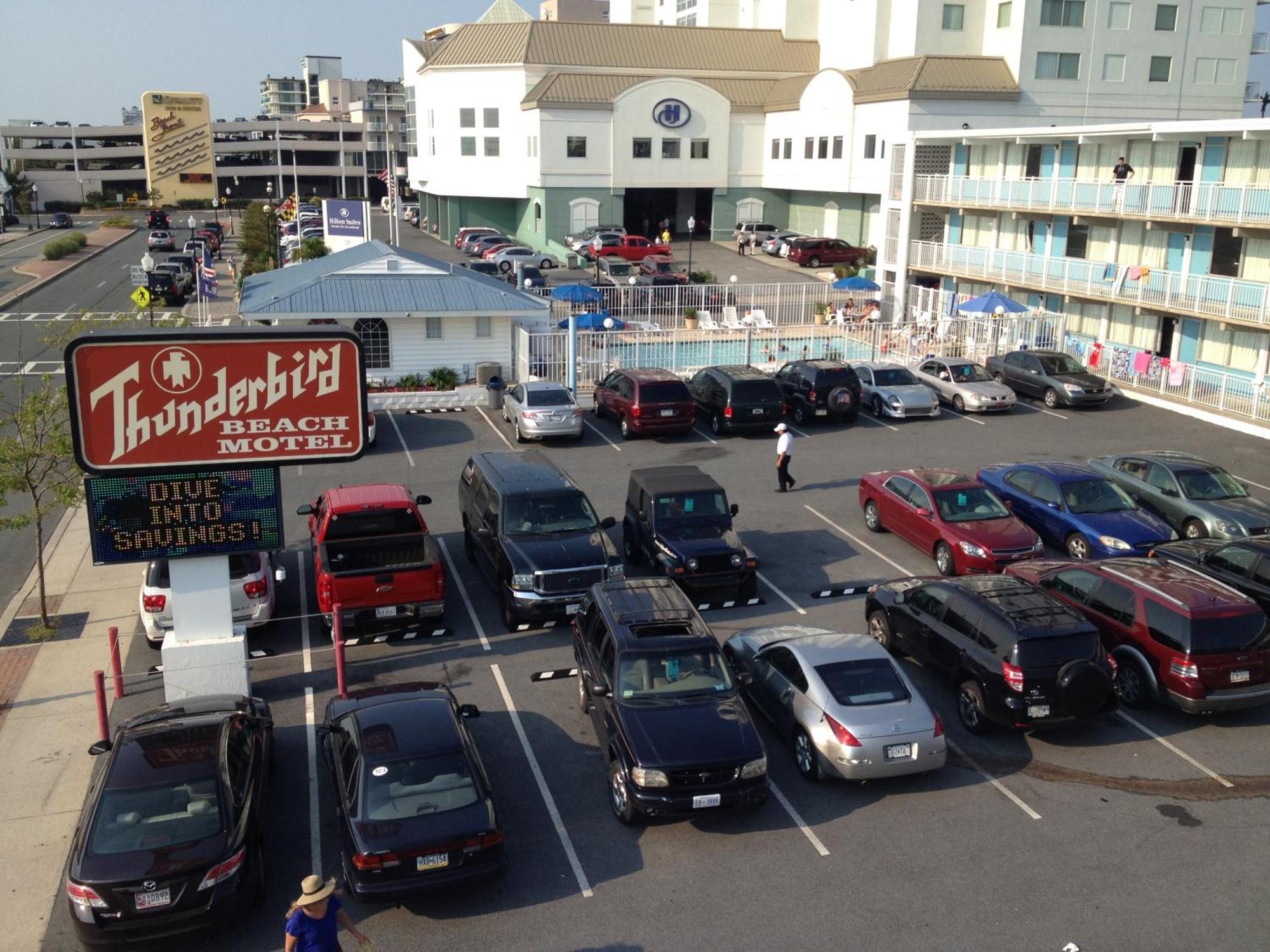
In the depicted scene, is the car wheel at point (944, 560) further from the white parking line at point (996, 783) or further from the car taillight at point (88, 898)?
the car taillight at point (88, 898)

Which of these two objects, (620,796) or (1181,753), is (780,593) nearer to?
(1181,753)

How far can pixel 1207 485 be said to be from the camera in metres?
20.0

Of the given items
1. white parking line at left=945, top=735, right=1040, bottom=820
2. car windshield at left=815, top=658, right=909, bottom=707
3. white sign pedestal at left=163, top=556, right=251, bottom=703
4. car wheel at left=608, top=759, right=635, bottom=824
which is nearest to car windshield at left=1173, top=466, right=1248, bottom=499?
white parking line at left=945, top=735, right=1040, bottom=820

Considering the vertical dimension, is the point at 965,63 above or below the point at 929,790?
above

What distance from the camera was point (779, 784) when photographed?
12.0 metres

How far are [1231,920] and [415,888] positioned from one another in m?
7.31

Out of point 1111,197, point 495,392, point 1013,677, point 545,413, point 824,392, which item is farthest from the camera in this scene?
point 1111,197

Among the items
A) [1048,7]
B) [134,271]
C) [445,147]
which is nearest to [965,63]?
[1048,7]

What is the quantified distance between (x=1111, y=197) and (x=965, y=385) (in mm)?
9918

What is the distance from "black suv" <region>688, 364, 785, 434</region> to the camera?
27.0 m

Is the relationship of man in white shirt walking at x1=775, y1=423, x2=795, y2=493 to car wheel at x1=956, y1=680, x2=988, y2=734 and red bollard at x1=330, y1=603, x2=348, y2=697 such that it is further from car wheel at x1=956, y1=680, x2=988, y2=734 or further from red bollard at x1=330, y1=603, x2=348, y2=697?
red bollard at x1=330, y1=603, x2=348, y2=697

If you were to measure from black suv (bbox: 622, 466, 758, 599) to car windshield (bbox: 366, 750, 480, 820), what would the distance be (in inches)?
284

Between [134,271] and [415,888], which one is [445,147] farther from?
[415,888]

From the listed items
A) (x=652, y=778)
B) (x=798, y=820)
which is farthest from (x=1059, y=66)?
(x=652, y=778)
